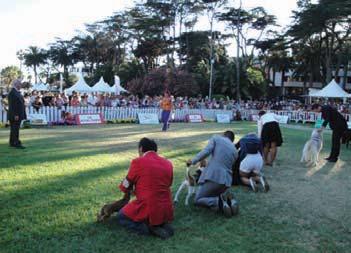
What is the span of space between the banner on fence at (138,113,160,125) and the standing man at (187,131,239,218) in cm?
1603

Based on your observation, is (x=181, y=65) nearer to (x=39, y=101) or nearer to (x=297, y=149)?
(x=39, y=101)

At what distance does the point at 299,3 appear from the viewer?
47125 millimetres

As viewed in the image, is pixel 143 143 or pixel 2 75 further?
pixel 2 75

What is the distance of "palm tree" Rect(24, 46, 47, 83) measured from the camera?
3406 inches

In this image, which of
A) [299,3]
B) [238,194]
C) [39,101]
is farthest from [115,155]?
[299,3]

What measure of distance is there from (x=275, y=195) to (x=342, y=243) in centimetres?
231

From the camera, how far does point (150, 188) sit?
484cm

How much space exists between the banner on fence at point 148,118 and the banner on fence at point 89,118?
7.24 ft

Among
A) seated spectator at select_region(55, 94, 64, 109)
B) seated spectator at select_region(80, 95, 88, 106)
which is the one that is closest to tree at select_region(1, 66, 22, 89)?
seated spectator at select_region(80, 95, 88, 106)

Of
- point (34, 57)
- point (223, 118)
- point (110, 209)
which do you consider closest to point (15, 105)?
point (110, 209)

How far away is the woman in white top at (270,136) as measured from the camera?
33.2ft

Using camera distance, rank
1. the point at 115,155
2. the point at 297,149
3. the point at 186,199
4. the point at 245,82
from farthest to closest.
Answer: the point at 245,82 < the point at 297,149 < the point at 115,155 < the point at 186,199

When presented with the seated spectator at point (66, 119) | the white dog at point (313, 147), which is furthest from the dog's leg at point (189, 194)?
the seated spectator at point (66, 119)

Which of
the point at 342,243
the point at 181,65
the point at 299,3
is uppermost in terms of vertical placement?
the point at 299,3
